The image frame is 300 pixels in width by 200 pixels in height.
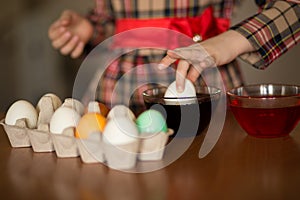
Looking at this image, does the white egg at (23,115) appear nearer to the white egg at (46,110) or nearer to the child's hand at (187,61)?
the white egg at (46,110)

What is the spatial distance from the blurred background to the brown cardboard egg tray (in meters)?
1.43

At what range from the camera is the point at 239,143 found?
838 mm

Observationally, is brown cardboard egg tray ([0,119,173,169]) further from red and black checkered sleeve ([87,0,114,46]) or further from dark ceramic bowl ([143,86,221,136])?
red and black checkered sleeve ([87,0,114,46])

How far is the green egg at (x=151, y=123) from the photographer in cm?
76

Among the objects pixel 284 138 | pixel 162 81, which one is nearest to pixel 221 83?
pixel 162 81

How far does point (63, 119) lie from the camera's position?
80 centimetres

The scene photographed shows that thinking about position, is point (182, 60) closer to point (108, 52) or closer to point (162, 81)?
point (162, 81)

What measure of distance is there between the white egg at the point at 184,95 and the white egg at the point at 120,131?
0.14m

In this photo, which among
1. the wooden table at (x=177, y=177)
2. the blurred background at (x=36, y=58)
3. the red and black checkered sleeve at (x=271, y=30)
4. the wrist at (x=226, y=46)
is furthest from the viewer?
the blurred background at (x=36, y=58)

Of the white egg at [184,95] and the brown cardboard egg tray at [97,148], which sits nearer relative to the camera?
the brown cardboard egg tray at [97,148]

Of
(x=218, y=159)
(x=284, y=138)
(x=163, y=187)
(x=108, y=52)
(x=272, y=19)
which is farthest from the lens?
(x=108, y=52)

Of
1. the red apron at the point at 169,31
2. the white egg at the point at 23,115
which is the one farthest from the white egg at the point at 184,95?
the red apron at the point at 169,31

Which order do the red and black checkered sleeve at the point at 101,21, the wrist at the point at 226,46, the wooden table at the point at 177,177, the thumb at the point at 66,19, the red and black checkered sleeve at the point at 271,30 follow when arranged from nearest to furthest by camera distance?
the wooden table at the point at 177,177 → the wrist at the point at 226,46 → the red and black checkered sleeve at the point at 271,30 → the thumb at the point at 66,19 → the red and black checkered sleeve at the point at 101,21

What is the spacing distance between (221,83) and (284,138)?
431 mm
